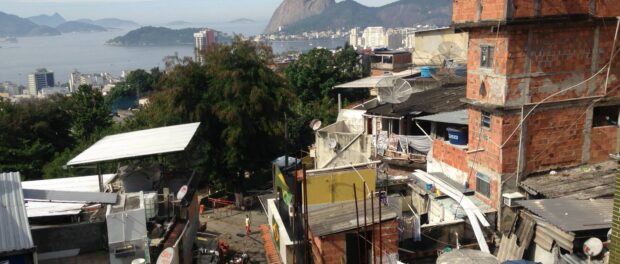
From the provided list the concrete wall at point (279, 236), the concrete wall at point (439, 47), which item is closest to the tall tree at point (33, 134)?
the concrete wall at point (279, 236)

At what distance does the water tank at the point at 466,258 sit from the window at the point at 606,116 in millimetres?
5380

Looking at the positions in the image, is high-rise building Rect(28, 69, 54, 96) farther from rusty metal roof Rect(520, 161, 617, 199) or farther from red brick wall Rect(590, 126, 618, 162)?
red brick wall Rect(590, 126, 618, 162)

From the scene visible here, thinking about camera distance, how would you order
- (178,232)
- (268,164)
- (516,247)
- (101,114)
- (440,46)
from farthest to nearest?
1. (440,46)
2. (101,114)
3. (268,164)
4. (178,232)
5. (516,247)

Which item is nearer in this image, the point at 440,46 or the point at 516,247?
the point at 516,247

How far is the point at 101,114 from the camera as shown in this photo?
30656mm

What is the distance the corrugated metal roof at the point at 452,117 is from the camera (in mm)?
14828

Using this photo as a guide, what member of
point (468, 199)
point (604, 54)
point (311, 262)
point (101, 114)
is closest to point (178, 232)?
point (311, 262)

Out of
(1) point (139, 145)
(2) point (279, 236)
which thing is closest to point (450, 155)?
(2) point (279, 236)

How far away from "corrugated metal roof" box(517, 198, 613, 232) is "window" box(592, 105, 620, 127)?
10.6ft

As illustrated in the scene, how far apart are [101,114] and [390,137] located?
20027 millimetres

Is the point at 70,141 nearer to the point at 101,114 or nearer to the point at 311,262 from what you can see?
the point at 101,114

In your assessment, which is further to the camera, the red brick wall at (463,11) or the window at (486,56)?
the red brick wall at (463,11)

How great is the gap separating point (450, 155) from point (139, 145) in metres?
8.05

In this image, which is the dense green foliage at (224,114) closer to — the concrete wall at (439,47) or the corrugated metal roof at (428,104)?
the corrugated metal roof at (428,104)
